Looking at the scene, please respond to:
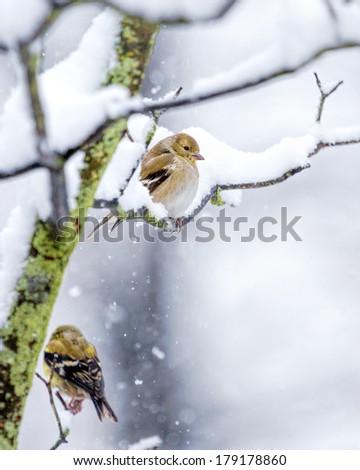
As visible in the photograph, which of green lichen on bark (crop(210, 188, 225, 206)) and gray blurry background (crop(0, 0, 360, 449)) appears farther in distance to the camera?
gray blurry background (crop(0, 0, 360, 449))

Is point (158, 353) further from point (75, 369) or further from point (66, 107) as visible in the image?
point (66, 107)

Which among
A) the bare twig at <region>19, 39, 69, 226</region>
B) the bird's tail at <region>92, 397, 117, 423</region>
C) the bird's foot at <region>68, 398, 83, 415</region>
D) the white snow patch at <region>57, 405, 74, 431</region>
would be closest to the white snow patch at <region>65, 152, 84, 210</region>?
the bare twig at <region>19, 39, 69, 226</region>

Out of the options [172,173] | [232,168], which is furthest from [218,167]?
[172,173]

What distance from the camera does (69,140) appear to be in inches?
64.2

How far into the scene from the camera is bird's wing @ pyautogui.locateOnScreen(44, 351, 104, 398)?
4168 mm

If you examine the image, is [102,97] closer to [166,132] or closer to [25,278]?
[25,278]

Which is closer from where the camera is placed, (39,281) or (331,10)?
(331,10)

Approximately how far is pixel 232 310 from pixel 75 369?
6.01 metres

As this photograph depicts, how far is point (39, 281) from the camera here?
2.08 m

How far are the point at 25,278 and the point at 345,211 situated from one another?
820 cm

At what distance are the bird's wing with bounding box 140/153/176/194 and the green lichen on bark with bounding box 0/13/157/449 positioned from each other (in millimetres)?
2061

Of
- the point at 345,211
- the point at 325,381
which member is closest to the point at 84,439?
the point at 325,381

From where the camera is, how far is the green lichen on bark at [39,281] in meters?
2.04

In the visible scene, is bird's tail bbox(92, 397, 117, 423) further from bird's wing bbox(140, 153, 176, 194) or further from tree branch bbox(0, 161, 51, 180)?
tree branch bbox(0, 161, 51, 180)
